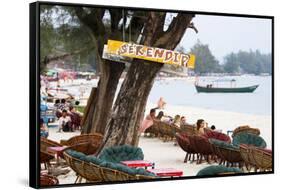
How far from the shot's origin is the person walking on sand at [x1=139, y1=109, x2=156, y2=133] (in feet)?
26.8

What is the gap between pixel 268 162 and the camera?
352 inches

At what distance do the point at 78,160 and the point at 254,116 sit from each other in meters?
2.28

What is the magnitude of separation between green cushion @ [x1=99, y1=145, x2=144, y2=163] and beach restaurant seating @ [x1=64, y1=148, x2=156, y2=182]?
42mm

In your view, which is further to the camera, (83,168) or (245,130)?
(245,130)

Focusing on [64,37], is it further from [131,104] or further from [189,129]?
[189,129]

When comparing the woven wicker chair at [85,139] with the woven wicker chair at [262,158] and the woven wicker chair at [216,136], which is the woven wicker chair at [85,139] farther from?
the woven wicker chair at [262,158]

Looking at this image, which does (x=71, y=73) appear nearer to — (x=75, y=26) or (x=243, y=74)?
(x=75, y=26)

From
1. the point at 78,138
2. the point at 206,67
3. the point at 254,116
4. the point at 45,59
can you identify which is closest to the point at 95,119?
the point at 78,138

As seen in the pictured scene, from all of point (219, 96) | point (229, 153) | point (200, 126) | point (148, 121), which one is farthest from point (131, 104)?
point (229, 153)

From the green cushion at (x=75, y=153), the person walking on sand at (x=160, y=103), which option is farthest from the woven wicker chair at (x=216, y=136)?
the green cushion at (x=75, y=153)

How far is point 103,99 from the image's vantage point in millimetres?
7938

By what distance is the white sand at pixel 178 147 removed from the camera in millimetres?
8133

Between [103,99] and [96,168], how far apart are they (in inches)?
27.9

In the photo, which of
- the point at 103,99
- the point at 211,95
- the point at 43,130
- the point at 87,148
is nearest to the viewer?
the point at 43,130
